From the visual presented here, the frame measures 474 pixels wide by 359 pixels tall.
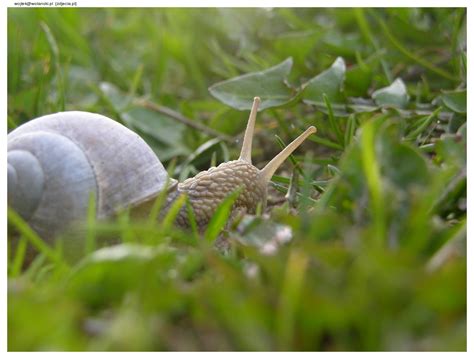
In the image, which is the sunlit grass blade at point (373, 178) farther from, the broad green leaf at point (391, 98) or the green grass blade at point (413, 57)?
the green grass blade at point (413, 57)

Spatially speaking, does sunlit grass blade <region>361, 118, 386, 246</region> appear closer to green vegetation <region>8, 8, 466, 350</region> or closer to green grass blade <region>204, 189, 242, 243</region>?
green vegetation <region>8, 8, 466, 350</region>

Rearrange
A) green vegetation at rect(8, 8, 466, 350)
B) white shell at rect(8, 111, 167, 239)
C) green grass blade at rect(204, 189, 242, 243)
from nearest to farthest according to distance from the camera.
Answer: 1. green vegetation at rect(8, 8, 466, 350)
2. green grass blade at rect(204, 189, 242, 243)
3. white shell at rect(8, 111, 167, 239)

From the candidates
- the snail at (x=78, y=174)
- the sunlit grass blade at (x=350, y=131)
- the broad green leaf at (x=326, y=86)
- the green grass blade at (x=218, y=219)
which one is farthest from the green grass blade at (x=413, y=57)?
the green grass blade at (x=218, y=219)

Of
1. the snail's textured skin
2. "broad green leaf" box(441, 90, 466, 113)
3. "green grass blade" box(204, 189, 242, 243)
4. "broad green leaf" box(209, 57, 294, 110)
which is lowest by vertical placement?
the snail's textured skin

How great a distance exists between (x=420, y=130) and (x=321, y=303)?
959mm

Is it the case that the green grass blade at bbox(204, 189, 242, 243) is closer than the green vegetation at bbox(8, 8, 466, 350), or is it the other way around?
the green vegetation at bbox(8, 8, 466, 350)

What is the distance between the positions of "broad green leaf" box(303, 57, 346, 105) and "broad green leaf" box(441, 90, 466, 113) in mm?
347

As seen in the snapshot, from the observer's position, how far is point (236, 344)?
1074mm

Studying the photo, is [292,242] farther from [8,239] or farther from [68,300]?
[8,239]

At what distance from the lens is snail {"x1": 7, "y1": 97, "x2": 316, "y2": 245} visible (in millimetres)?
1610

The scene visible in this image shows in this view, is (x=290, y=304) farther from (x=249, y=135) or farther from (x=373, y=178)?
(x=249, y=135)

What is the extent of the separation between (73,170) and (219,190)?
42cm

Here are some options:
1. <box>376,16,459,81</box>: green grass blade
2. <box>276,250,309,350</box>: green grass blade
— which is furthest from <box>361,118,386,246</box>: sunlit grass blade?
<box>376,16,459,81</box>: green grass blade

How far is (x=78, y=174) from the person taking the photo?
164cm
